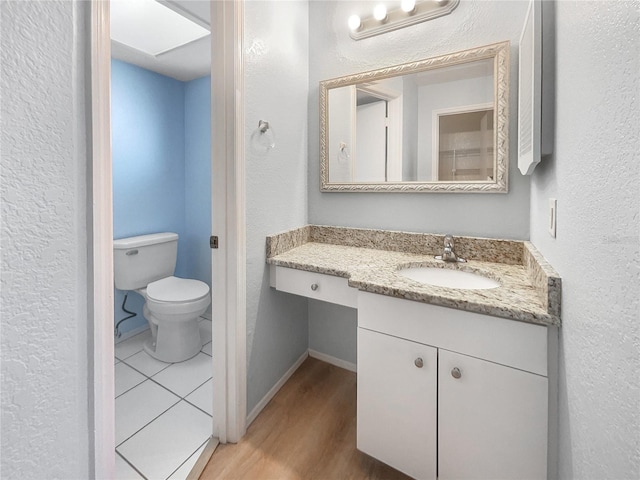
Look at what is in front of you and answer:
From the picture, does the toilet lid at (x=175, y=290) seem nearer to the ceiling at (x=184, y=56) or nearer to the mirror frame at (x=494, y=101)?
the mirror frame at (x=494, y=101)

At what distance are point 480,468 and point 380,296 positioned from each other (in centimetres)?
63

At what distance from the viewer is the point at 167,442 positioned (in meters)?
1.35

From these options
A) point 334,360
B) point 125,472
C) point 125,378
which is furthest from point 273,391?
point 125,378

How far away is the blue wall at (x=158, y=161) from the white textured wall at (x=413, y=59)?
1.17 metres

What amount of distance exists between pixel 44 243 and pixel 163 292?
1.69 m

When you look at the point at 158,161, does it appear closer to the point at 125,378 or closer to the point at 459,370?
the point at 125,378

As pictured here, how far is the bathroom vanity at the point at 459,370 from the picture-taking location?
2.88 ft

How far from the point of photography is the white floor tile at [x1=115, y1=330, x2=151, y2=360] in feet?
6.87

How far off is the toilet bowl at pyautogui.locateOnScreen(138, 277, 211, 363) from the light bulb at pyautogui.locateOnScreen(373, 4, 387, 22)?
1.96m

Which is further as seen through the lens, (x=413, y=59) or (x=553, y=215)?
(x=413, y=59)

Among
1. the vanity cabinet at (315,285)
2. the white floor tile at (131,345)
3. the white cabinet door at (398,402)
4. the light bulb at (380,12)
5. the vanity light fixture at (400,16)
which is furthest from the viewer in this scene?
the white floor tile at (131,345)

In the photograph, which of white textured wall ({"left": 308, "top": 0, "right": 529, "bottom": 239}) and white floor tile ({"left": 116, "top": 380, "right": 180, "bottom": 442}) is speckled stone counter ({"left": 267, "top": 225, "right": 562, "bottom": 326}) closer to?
white textured wall ({"left": 308, "top": 0, "right": 529, "bottom": 239})

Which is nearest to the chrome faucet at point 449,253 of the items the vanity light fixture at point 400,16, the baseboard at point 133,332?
the vanity light fixture at point 400,16

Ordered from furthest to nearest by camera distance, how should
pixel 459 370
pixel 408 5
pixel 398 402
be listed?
pixel 408 5 → pixel 398 402 → pixel 459 370
